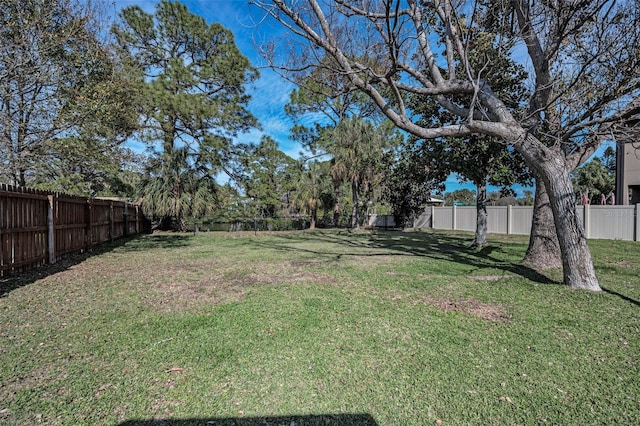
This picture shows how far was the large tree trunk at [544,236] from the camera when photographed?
6309 mm

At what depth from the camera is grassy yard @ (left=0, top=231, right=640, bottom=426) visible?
6.43 feet

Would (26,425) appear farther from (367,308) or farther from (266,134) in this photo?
(266,134)

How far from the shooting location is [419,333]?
3.14 m

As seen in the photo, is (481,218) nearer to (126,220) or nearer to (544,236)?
(544,236)

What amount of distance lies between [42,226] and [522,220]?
1703cm

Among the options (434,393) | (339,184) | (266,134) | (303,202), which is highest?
(266,134)

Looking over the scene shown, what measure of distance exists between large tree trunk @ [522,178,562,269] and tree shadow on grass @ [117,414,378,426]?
6281 mm

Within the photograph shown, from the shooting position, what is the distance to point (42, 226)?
235 inches

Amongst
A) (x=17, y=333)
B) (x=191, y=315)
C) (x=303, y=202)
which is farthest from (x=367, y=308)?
(x=303, y=202)

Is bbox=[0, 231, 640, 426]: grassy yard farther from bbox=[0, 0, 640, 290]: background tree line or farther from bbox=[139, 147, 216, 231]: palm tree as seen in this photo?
bbox=[139, 147, 216, 231]: palm tree

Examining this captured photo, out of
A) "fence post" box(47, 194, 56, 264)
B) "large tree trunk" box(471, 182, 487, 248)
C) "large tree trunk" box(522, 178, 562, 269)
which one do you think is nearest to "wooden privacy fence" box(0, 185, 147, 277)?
"fence post" box(47, 194, 56, 264)

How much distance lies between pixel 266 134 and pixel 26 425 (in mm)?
18396

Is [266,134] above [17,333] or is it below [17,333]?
above

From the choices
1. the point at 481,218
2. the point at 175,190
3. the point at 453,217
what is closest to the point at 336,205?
the point at 453,217
